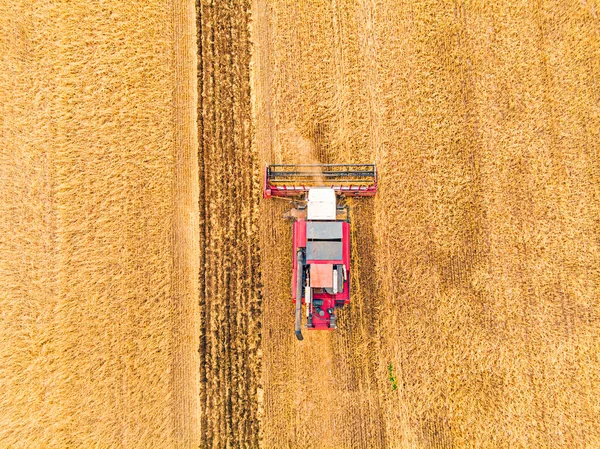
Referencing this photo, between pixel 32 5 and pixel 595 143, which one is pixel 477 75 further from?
pixel 32 5

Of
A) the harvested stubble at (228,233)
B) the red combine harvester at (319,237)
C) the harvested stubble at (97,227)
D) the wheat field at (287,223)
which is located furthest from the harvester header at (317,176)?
the harvested stubble at (97,227)

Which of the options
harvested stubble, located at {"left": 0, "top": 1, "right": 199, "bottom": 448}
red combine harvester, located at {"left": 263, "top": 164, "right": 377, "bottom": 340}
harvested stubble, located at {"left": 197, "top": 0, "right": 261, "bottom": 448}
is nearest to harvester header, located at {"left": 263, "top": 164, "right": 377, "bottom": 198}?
red combine harvester, located at {"left": 263, "top": 164, "right": 377, "bottom": 340}

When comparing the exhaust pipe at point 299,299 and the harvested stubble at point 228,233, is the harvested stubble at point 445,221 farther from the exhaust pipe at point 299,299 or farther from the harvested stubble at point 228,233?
the exhaust pipe at point 299,299

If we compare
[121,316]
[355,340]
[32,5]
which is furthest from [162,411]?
[32,5]

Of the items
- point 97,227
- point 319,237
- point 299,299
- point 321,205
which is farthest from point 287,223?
point 97,227

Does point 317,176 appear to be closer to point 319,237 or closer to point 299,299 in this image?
point 319,237
